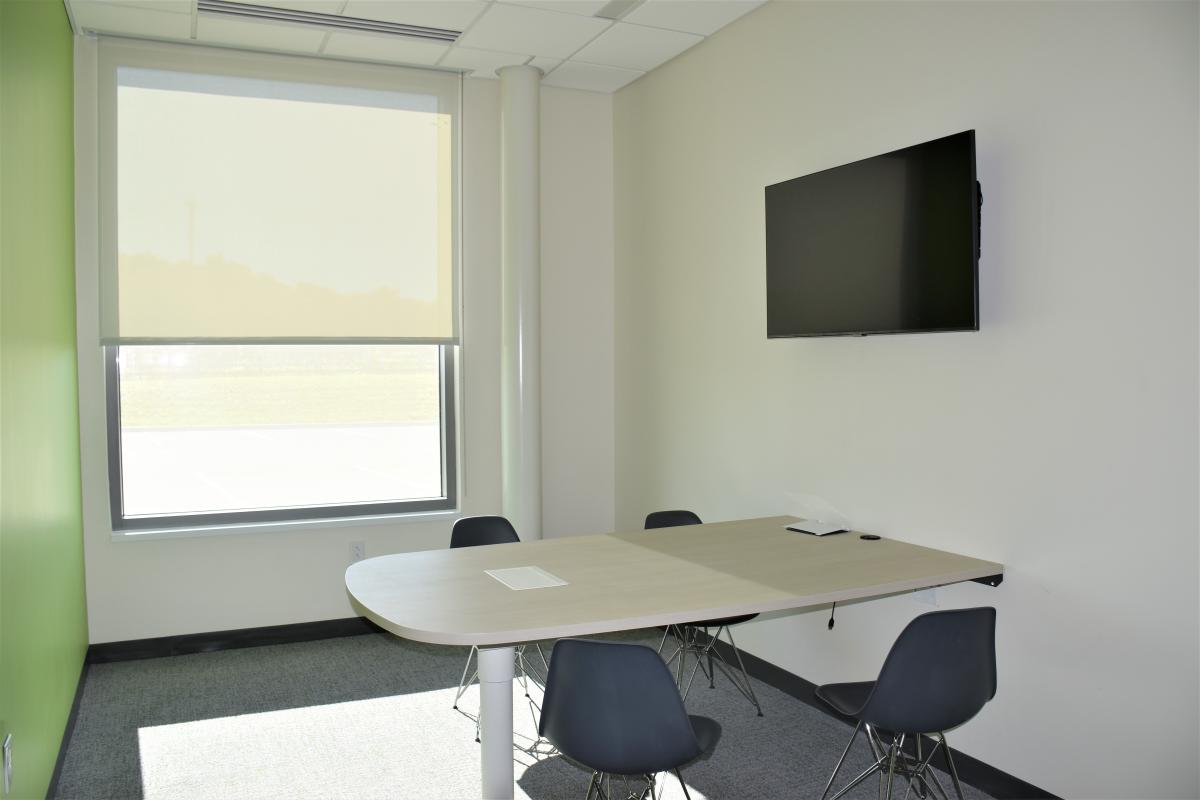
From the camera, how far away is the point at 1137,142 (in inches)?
111

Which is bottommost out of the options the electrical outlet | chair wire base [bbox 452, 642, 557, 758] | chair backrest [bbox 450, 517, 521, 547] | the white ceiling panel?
chair wire base [bbox 452, 642, 557, 758]

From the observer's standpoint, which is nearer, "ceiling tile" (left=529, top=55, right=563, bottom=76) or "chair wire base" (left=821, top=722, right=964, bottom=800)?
"chair wire base" (left=821, top=722, right=964, bottom=800)

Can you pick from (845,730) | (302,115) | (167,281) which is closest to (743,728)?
(845,730)

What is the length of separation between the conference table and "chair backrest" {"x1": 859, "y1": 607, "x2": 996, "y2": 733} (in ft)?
1.10

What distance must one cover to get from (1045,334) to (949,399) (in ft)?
1.60

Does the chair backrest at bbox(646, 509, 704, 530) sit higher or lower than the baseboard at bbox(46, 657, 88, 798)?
higher

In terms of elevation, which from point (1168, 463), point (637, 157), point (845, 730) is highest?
point (637, 157)

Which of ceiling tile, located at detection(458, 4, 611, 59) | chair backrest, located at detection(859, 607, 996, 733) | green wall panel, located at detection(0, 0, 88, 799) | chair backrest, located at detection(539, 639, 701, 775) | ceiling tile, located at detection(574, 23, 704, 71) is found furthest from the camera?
ceiling tile, located at detection(574, 23, 704, 71)

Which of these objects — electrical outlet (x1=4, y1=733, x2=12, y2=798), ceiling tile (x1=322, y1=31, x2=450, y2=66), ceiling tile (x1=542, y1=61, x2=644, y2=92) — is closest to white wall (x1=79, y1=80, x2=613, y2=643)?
ceiling tile (x1=542, y1=61, x2=644, y2=92)

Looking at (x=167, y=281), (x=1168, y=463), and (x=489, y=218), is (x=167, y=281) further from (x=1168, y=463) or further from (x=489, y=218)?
(x=1168, y=463)

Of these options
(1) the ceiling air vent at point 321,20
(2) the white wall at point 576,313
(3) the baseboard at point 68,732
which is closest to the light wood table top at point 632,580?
(3) the baseboard at point 68,732

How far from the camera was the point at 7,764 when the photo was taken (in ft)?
8.29

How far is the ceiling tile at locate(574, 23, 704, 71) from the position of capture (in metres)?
4.90

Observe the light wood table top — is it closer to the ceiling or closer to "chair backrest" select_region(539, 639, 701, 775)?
"chair backrest" select_region(539, 639, 701, 775)
